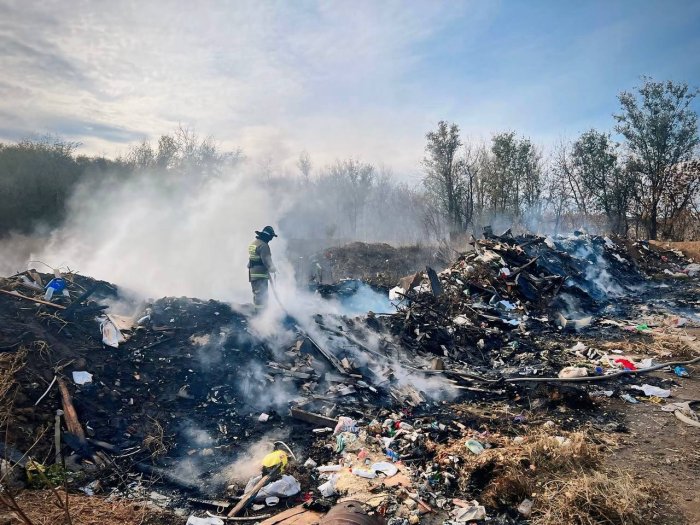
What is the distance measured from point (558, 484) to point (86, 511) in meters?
4.28

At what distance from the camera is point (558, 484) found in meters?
3.46

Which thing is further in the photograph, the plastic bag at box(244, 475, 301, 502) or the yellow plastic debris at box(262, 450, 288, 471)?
the yellow plastic debris at box(262, 450, 288, 471)

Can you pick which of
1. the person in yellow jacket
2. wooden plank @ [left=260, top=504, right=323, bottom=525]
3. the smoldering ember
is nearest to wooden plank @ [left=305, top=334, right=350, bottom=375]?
the smoldering ember

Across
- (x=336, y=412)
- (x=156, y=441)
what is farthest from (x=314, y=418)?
(x=156, y=441)

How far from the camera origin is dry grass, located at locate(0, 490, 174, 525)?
3302mm

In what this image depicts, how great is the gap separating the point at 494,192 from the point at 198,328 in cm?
2626

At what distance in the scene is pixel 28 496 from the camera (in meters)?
3.54

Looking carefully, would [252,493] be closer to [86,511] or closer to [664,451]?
[86,511]

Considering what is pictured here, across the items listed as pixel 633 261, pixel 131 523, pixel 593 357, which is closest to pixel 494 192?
pixel 633 261

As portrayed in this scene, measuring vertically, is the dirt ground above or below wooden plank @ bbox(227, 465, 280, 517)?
above

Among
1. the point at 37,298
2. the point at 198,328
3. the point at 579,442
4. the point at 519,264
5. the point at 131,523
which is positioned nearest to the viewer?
the point at 131,523

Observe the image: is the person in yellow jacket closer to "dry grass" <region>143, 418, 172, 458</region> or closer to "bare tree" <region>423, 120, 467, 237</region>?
"dry grass" <region>143, 418, 172, 458</region>

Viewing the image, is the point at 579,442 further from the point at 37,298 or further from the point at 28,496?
the point at 37,298

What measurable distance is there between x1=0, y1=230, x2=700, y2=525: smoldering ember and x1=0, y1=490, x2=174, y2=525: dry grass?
3cm
